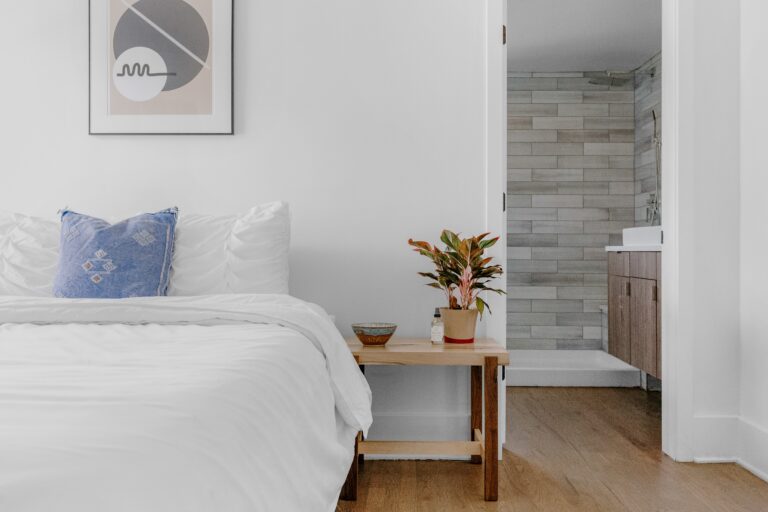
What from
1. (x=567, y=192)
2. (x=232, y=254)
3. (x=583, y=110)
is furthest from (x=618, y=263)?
(x=232, y=254)

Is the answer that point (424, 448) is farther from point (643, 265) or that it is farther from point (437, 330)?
point (643, 265)

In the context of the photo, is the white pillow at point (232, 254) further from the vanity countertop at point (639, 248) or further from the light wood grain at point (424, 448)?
the vanity countertop at point (639, 248)

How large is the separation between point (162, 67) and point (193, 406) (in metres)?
2.15

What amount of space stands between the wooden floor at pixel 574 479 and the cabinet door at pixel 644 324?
344mm

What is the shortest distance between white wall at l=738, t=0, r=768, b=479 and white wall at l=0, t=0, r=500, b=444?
103cm

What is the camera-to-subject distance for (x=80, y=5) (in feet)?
8.89

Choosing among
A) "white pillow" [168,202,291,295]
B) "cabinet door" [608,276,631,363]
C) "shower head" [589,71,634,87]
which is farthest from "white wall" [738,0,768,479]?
"shower head" [589,71,634,87]

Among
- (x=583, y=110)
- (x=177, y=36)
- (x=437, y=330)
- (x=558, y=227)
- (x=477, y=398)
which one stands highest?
(x=583, y=110)

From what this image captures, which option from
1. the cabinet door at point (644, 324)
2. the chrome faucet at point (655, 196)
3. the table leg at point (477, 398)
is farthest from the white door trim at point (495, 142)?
the chrome faucet at point (655, 196)

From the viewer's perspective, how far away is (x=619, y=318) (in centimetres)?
373

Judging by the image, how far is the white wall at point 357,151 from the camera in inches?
104

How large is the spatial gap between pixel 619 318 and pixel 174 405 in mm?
3349

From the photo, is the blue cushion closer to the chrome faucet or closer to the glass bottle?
the glass bottle

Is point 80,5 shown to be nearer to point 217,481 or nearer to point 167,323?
point 167,323
